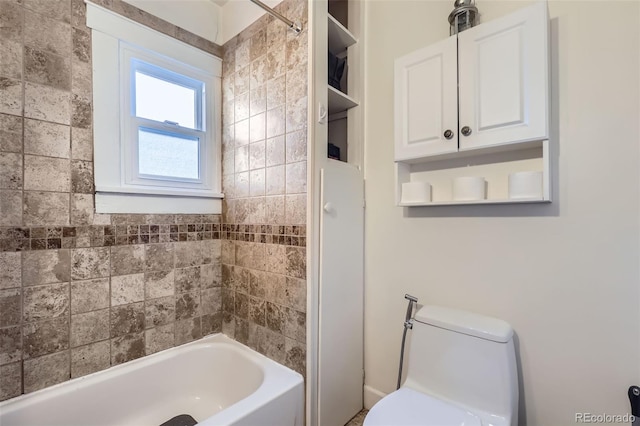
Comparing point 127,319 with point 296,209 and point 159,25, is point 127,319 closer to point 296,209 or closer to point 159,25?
point 296,209

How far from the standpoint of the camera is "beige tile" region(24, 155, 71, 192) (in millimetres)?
1332

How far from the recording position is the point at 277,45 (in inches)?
65.0

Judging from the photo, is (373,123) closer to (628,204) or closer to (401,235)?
(401,235)

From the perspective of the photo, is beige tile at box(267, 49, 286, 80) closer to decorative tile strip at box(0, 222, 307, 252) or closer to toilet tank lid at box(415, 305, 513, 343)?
decorative tile strip at box(0, 222, 307, 252)

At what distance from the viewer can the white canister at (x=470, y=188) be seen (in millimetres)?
1323

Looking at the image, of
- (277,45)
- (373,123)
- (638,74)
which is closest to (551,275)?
(638,74)

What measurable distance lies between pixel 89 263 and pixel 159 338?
572mm

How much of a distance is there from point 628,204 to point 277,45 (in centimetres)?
171

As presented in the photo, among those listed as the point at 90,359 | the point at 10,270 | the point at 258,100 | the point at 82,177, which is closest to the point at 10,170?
the point at 82,177

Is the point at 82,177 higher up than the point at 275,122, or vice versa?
the point at 275,122

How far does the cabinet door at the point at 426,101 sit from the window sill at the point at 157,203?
3.99ft

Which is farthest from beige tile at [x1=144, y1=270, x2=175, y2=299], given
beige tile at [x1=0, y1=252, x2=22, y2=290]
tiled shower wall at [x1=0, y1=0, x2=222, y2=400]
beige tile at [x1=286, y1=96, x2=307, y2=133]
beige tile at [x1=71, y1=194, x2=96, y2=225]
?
beige tile at [x1=286, y1=96, x2=307, y2=133]

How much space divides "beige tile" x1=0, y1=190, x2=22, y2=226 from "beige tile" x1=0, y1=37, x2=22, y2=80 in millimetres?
505

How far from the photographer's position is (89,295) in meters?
1.50
